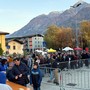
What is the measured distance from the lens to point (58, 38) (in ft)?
350

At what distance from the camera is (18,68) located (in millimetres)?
11125

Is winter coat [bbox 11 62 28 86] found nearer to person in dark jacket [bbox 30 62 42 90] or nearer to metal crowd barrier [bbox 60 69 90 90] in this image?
person in dark jacket [bbox 30 62 42 90]

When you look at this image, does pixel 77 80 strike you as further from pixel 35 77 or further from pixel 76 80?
pixel 35 77

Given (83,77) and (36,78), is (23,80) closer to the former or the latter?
(36,78)

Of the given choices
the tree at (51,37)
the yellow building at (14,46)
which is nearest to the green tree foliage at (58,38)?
the tree at (51,37)

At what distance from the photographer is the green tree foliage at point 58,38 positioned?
104875mm

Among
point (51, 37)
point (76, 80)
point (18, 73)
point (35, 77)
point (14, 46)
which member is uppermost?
point (51, 37)

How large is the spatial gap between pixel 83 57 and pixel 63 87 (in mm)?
16086

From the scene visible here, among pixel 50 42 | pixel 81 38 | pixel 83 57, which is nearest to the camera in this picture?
pixel 83 57

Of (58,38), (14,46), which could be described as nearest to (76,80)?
(58,38)

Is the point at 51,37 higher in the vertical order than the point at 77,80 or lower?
higher

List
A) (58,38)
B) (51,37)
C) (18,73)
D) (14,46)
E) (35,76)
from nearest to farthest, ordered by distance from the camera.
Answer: (18,73)
(35,76)
(58,38)
(51,37)
(14,46)

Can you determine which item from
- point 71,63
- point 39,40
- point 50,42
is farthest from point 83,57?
point 39,40

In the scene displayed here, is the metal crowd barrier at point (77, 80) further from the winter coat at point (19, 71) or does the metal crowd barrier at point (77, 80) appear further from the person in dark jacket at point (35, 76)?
the winter coat at point (19, 71)
